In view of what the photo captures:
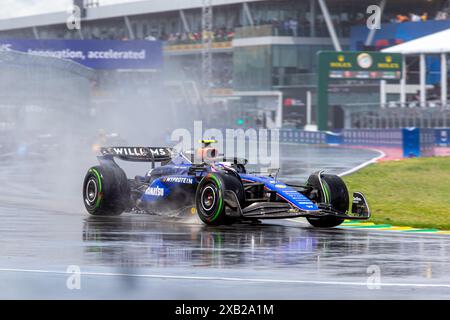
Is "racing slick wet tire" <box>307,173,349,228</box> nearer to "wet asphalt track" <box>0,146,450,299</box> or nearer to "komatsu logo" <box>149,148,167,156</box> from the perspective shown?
"wet asphalt track" <box>0,146,450,299</box>

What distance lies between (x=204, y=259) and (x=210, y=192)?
376 cm

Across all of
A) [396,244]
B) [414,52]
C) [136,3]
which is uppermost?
[136,3]

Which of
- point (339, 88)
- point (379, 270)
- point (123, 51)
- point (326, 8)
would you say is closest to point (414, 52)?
point (339, 88)

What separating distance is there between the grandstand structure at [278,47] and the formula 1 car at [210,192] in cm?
4397

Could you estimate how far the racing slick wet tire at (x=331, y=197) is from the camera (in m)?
14.9

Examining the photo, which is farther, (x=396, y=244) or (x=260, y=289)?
(x=396, y=244)

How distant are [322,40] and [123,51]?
16.0 m

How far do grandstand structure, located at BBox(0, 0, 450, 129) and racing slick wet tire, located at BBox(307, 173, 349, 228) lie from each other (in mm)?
44786

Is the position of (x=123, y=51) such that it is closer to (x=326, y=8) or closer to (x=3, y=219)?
(x=326, y=8)

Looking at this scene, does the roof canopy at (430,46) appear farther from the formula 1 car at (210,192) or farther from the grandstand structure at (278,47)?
the formula 1 car at (210,192)

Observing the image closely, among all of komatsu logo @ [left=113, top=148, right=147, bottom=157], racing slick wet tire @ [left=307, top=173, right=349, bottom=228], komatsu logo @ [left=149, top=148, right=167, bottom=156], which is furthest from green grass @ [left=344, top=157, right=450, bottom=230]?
komatsu logo @ [left=113, top=148, right=147, bottom=157]

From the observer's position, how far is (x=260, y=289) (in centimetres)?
893

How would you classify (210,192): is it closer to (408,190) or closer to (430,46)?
(408,190)
